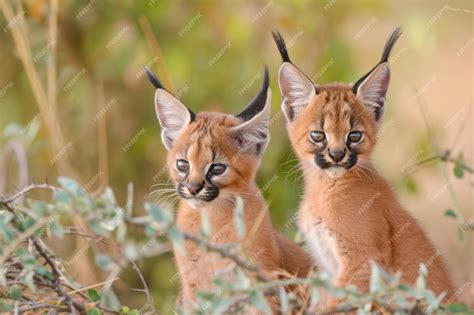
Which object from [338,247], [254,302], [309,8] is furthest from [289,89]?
[309,8]

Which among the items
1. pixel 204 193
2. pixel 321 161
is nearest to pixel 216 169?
pixel 204 193

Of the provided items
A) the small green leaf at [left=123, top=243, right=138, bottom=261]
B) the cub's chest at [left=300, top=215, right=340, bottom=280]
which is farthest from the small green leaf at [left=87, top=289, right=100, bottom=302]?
the cub's chest at [left=300, top=215, right=340, bottom=280]

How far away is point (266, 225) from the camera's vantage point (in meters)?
5.48

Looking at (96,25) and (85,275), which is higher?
(96,25)

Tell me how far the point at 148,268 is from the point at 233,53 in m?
2.14

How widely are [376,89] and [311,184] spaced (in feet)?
2.24

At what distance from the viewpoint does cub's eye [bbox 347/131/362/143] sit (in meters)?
5.34

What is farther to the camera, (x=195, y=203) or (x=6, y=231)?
(x=195, y=203)

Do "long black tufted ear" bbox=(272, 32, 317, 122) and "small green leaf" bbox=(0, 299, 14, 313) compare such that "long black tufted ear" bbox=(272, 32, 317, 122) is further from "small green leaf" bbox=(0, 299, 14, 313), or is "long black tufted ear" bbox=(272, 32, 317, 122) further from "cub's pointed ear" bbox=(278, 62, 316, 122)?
"small green leaf" bbox=(0, 299, 14, 313)

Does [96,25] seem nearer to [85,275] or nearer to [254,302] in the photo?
[85,275]

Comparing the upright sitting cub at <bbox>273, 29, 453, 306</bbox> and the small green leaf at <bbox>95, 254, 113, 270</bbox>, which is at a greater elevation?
the small green leaf at <bbox>95, 254, 113, 270</bbox>

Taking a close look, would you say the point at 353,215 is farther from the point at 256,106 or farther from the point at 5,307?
the point at 5,307

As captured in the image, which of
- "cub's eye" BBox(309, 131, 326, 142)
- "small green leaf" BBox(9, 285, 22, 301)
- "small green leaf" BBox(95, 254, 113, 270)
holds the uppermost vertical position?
"small green leaf" BBox(95, 254, 113, 270)

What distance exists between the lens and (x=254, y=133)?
18.2ft
